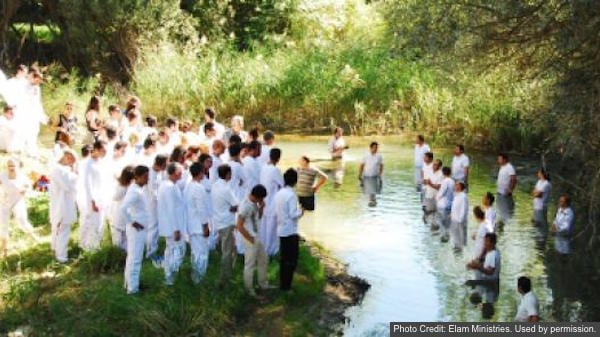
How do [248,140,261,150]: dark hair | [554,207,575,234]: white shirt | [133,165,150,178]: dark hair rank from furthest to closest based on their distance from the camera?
[554,207,575,234]: white shirt → [248,140,261,150]: dark hair → [133,165,150,178]: dark hair

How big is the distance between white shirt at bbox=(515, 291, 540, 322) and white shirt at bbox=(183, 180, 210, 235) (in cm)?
412

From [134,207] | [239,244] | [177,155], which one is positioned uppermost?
[177,155]

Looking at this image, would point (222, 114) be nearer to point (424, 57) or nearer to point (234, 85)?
point (234, 85)

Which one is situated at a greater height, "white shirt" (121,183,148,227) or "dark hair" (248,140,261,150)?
"dark hair" (248,140,261,150)

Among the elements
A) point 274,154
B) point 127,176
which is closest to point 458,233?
point 274,154

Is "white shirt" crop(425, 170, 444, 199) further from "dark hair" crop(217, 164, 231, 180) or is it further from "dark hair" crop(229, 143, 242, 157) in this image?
"dark hair" crop(217, 164, 231, 180)

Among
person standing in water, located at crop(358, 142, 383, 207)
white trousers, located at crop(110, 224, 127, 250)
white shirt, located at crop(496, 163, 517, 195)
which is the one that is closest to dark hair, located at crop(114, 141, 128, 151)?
white trousers, located at crop(110, 224, 127, 250)

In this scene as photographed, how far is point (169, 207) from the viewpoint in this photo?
34.3 feet

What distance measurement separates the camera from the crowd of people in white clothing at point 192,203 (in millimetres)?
10469

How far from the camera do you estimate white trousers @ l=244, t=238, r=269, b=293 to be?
1056 cm

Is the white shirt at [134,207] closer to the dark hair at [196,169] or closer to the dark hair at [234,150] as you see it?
the dark hair at [196,169]

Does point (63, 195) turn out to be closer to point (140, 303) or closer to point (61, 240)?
point (61, 240)

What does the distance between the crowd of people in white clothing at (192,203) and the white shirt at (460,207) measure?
0.02 metres

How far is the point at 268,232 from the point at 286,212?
1.24 m
